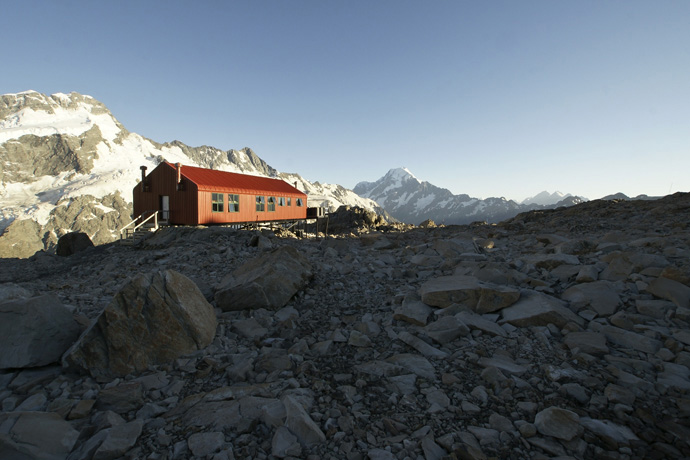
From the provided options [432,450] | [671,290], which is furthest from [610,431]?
[671,290]

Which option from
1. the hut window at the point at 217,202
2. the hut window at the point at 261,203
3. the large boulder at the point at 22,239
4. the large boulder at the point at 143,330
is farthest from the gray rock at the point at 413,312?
the large boulder at the point at 22,239

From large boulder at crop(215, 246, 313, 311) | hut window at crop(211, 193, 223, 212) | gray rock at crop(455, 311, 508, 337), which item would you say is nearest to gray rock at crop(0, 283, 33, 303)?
large boulder at crop(215, 246, 313, 311)

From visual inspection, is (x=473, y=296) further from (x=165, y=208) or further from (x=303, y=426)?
(x=165, y=208)

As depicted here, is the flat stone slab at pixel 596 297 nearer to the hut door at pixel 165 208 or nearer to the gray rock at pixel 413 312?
the gray rock at pixel 413 312

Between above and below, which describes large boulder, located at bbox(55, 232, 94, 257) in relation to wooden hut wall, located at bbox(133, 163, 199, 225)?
below

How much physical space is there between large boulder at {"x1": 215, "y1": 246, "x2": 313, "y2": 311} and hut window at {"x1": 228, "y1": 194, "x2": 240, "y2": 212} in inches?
826

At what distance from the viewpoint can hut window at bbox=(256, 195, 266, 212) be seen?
30303mm

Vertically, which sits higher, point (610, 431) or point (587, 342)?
point (587, 342)

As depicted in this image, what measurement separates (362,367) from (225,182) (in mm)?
26873

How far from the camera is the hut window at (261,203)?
99.4 ft

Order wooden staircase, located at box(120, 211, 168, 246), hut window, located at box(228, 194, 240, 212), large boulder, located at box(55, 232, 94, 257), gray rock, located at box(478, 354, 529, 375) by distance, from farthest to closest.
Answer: hut window, located at box(228, 194, 240, 212) < large boulder, located at box(55, 232, 94, 257) < wooden staircase, located at box(120, 211, 168, 246) < gray rock, located at box(478, 354, 529, 375)

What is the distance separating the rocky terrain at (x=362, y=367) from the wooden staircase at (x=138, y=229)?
52.3 feet

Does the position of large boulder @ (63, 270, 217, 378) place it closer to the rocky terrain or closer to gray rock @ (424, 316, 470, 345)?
the rocky terrain

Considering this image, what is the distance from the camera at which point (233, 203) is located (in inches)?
1089
